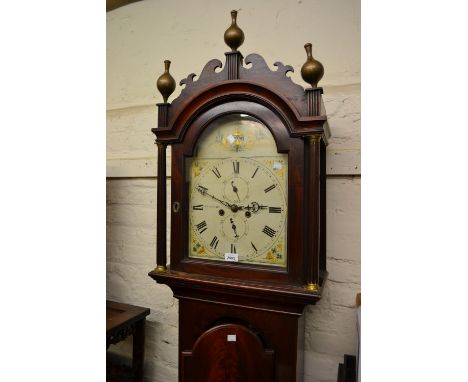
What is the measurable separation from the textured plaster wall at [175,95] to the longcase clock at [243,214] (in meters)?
0.34

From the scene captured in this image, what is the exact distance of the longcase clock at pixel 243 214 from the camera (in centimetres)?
85

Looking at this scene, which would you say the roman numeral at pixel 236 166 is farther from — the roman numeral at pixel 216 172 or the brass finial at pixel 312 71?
the brass finial at pixel 312 71

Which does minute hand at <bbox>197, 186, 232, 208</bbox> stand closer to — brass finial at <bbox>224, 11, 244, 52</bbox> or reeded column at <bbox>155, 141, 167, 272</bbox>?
reeded column at <bbox>155, 141, 167, 272</bbox>

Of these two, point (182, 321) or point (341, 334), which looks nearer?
point (182, 321)

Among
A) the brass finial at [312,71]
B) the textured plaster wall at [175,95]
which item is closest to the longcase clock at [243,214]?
the brass finial at [312,71]

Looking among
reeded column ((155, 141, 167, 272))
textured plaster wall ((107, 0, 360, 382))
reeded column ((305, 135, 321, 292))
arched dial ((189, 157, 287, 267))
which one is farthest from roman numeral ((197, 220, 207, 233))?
textured plaster wall ((107, 0, 360, 382))

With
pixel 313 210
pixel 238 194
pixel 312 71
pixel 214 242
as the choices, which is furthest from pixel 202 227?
pixel 312 71

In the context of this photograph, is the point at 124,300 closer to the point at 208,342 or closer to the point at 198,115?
the point at 208,342

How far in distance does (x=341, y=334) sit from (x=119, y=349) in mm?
1155

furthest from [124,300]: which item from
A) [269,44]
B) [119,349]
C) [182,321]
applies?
[269,44]

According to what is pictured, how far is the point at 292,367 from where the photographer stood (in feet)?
2.91

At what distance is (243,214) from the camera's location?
0.93 m

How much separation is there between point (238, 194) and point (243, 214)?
0.21ft

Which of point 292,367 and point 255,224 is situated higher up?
point 255,224
